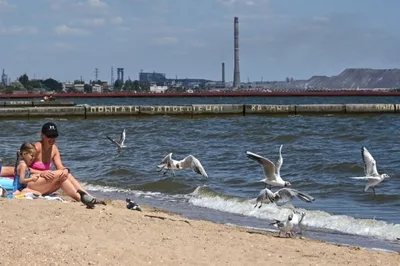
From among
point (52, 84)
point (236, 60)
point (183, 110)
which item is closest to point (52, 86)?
point (52, 84)

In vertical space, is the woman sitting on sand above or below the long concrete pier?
above

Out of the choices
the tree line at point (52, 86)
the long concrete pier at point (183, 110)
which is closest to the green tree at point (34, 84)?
the tree line at point (52, 86)

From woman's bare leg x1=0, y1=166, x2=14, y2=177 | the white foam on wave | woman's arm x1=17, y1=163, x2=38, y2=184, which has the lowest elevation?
the white foam on wave

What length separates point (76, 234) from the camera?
19.4ft

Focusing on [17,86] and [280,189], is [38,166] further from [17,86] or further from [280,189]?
[17,86]

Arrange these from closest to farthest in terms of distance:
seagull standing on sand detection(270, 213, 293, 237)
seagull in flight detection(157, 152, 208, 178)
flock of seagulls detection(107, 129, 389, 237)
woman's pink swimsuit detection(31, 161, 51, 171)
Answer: seagull standing on sand detection(270, 213, 293, 237), flock of seagulls detection(107, 129, 389, 237), woman's pink swimsuit detection(31, 161, 51, 171), seagull in flight detection(157, 152, 208, 178)

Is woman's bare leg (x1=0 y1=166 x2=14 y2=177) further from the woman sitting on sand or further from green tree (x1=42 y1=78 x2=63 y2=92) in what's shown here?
green tree (x1=42 y1=78 x2=63 y2=92)

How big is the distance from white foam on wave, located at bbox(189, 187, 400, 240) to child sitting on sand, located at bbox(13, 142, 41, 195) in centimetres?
255

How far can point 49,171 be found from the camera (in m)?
8.08

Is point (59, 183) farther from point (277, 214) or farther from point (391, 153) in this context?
point (391, 153)

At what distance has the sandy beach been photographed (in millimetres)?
5254

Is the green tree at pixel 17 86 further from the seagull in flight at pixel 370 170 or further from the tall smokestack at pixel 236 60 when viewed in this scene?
the seagull in flight at pixel 370 170

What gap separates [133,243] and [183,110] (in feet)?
96.5

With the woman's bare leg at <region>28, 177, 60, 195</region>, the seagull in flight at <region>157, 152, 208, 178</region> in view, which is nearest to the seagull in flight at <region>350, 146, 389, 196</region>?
the seagull in flight at <region>157, 152, 208, 178</region>
